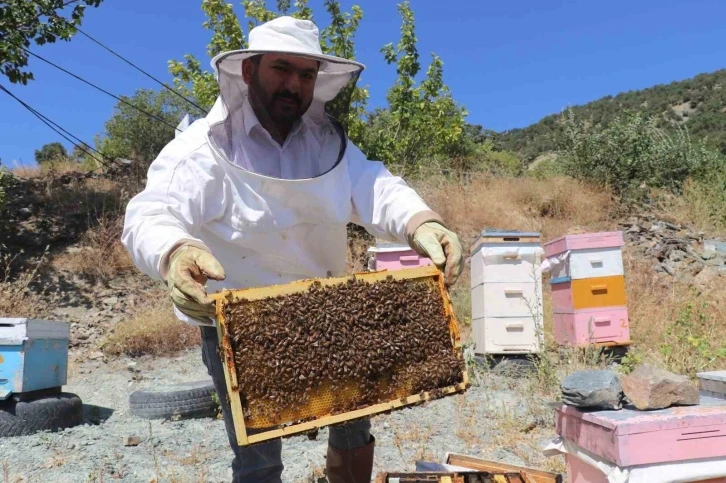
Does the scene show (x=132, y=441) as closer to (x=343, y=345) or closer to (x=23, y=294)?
(x=343, y=345)

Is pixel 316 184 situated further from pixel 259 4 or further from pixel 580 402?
pixel 259 4

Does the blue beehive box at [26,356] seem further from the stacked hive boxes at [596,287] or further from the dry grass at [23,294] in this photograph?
the stacked hive boxes at [596,287]

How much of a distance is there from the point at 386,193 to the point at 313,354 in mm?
842

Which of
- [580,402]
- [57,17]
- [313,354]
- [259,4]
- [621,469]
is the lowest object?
[621,469]

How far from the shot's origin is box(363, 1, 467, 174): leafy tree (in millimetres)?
11469

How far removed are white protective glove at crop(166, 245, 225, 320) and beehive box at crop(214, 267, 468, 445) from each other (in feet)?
0.20

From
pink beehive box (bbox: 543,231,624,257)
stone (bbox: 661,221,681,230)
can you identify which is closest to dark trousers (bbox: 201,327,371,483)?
pink beehive box (bbox: 543,231,624,257)

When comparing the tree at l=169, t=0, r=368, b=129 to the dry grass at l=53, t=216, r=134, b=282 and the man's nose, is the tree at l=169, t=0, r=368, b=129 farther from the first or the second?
the man's nose

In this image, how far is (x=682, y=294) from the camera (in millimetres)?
7984

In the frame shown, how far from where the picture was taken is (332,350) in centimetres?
191

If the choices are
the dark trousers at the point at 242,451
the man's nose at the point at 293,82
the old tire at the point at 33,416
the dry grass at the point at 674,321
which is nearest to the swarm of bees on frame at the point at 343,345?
the dark trousers at the point at 242,451

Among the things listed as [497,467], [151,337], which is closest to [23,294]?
[151,337]

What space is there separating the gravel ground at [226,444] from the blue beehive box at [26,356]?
478 mm

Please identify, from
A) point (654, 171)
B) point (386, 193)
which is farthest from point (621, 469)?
point (654, 171)
